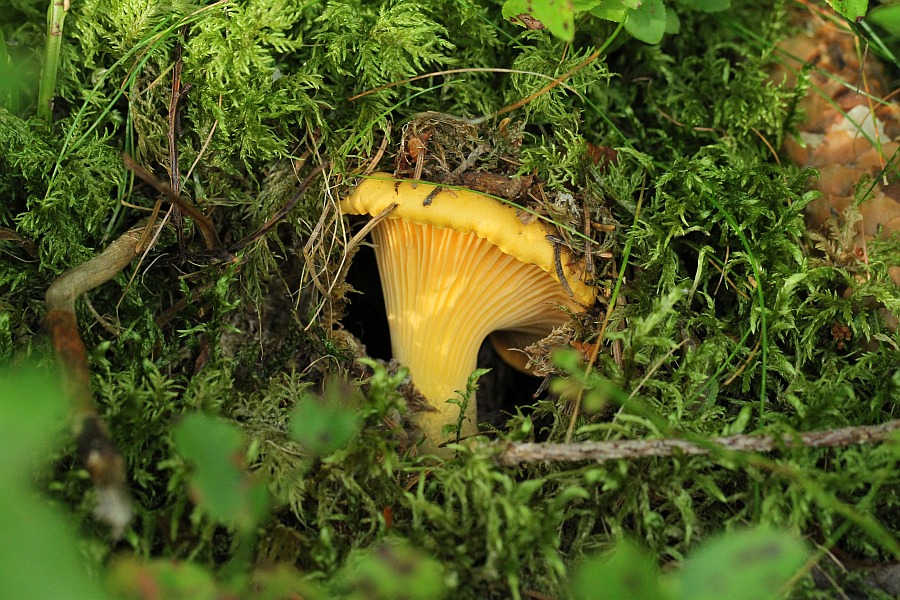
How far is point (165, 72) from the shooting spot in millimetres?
2096

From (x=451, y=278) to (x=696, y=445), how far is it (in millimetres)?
873

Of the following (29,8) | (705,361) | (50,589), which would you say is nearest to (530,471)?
(705,361)

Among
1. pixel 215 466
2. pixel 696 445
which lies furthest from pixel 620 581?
pixel 215 466

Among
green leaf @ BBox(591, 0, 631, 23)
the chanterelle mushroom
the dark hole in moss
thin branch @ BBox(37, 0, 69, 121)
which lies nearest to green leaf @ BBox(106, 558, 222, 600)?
the chanterelle mushroom

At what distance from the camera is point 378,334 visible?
2627mm

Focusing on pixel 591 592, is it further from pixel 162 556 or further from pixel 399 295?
pixel 399 295

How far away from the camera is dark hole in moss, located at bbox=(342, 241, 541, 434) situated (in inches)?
101

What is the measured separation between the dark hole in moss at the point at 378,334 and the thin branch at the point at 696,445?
3.28 ft

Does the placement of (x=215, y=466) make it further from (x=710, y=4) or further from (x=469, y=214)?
(x=710, y=4)

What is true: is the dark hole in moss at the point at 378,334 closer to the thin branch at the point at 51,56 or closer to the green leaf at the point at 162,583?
the thin branch at the point at 51,56

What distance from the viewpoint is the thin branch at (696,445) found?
1517 mm

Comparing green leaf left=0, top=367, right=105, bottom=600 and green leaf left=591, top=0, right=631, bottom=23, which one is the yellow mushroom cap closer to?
green leaf left=591, top=0, right=631, bottom=23

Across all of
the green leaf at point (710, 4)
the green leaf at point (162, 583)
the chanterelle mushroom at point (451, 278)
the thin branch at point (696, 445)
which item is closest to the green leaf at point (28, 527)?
the green leaf at point (162, 583)

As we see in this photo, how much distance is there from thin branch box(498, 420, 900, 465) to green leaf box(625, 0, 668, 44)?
1.23m
